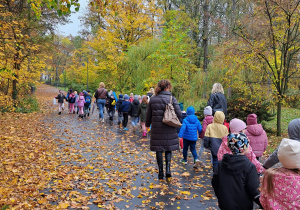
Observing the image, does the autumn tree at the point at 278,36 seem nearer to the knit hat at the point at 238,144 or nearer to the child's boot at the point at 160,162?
the child's boot at the point at 160,162

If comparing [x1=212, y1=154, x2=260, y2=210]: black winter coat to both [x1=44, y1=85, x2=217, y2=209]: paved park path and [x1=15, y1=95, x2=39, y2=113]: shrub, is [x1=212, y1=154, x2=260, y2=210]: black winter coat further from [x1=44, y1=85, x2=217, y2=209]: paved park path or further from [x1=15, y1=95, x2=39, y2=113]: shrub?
[x1=15, y1=95, x2=39, y2=113]: shrub

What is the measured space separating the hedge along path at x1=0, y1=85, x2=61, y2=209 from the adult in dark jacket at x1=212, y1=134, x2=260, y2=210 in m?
3.35

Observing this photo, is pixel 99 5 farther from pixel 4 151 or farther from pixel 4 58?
pixel 4 58

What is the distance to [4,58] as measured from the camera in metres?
10.2

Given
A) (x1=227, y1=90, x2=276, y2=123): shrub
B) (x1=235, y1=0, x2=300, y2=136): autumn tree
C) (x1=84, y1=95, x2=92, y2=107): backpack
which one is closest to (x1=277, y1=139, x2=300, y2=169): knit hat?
(x1=235, y1=0, x2=300, y2=136): autumn tree

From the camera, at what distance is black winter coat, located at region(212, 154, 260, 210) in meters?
2.76

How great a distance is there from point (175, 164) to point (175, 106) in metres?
2.27

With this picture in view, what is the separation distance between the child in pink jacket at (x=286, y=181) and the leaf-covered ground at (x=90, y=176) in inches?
92.3

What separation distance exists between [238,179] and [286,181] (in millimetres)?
583

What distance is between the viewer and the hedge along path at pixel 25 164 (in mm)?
4719

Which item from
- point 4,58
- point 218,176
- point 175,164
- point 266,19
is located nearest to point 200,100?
point 266,19

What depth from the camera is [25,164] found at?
6.73m

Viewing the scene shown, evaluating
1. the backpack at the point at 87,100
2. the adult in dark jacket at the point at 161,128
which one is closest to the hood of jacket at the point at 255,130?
the adult in dark jacket at the point at 161,128

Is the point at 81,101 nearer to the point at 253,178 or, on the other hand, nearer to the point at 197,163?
the point at 197,163
